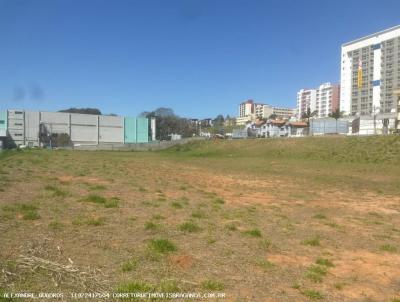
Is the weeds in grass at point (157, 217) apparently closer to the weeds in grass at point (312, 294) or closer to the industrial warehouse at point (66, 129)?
the weeds in grass at point (312, 294)

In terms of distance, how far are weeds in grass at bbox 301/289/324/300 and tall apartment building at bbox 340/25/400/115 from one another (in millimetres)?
117821

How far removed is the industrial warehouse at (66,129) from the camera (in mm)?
111438

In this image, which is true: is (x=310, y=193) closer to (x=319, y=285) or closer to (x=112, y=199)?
(x=112, y=199)

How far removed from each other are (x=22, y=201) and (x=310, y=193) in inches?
477

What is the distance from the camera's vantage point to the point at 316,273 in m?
6.19

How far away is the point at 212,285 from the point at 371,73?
136 metres

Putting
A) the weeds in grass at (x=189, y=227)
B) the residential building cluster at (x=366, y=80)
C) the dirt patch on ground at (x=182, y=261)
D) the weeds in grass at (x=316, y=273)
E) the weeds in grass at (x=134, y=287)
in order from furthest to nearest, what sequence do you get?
the residential building cluster at (x=366, y=80) → the weeds in grass at (x=189, y=227) → the dirt patch on ground at (x=182, y=261) → the weeds in grass at (x=316, y=273) → the weeds in grass at (x=134, y=287)

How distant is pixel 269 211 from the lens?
39.4 ft

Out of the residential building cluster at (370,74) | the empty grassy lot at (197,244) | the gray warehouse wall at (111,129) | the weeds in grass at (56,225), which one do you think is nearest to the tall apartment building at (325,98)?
the residential building cluster at (370,74)

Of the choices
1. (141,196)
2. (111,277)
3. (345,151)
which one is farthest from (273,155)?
(111,277)

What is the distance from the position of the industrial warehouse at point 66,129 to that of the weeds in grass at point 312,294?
11018 centimetres

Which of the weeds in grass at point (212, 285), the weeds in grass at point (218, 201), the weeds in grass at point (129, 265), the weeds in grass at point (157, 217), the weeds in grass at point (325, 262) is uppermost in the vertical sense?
the weeds in grass at point (129, 265)


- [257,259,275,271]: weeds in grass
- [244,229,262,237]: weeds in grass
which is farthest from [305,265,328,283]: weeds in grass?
[244,229,262,237]: weeds in grass

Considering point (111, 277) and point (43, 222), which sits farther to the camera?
point (43, 222)
